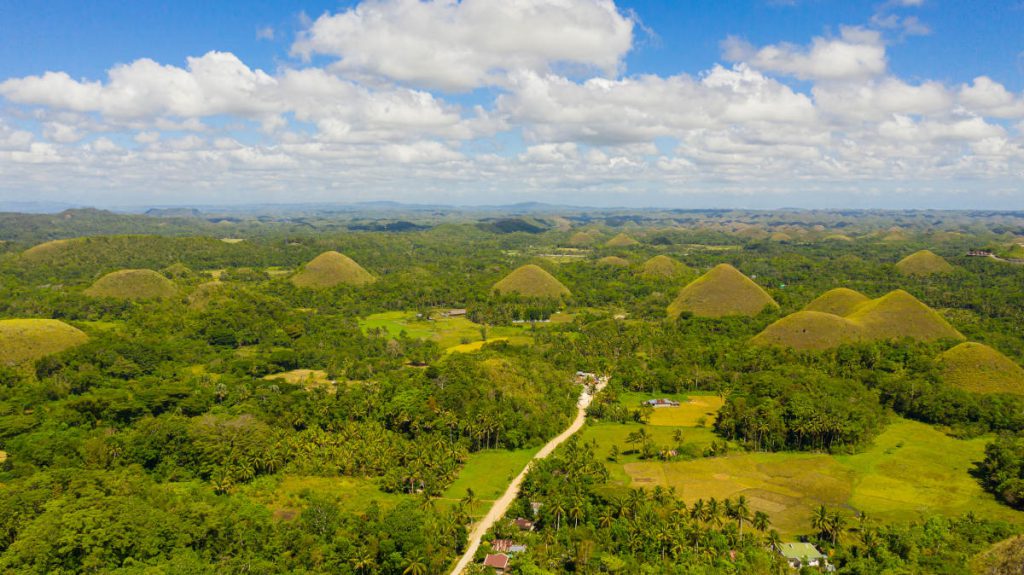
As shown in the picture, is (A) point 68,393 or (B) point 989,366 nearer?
(A) point 68,393

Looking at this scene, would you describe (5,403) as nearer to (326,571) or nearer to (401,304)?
(326,571)

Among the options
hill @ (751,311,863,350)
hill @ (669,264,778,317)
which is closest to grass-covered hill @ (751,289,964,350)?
hill @ (751,311,863,350)

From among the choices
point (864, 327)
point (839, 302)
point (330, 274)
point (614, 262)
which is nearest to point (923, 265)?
point (839, 302)

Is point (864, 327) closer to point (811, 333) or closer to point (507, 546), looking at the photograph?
point (811, 333)

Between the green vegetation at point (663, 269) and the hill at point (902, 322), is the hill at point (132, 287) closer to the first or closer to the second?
the green vegetation at point (663, 269)

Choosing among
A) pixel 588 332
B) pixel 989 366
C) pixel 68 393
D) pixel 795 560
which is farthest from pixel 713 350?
pixel 68 393

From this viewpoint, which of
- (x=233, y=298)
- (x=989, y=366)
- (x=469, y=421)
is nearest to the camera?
(x=469, y=421)
